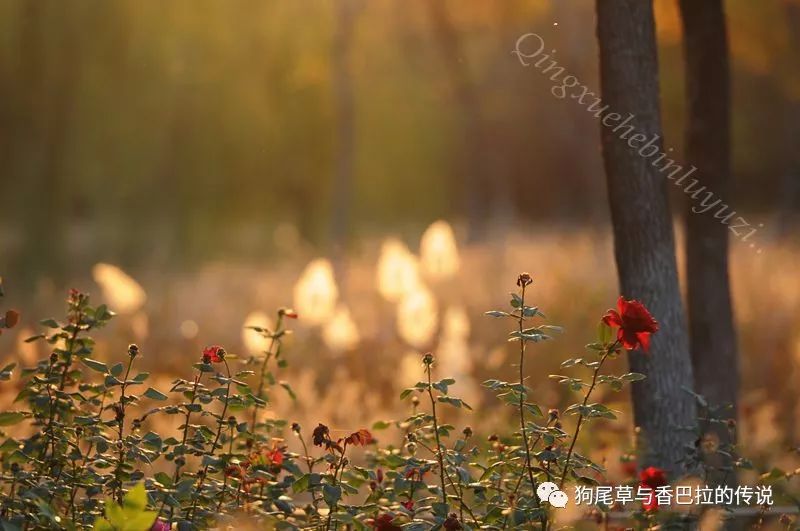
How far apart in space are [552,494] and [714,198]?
2.51 m

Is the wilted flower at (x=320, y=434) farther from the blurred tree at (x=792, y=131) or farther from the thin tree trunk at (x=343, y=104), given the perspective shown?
the thin tree trunk at (x=343, y=104)

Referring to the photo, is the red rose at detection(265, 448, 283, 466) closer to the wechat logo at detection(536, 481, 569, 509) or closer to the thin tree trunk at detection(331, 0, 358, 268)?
the wechat logo at detection(536, 481, 569, 509)

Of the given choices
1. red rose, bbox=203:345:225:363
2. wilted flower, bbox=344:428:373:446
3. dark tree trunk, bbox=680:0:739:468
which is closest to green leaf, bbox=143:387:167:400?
red rose, bbox=203:345:225:363

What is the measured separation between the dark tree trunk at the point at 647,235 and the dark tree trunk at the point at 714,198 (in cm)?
99

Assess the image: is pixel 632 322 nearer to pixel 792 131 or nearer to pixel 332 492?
pixel 332 492

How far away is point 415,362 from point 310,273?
90 cm

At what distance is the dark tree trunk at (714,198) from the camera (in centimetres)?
546

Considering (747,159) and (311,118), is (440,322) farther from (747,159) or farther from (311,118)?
(747,159)

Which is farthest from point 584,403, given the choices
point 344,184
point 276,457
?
point 344,184

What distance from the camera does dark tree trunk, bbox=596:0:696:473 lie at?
4.54m

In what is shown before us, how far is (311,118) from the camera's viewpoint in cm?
2814

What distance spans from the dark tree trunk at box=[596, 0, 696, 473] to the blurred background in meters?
0.64

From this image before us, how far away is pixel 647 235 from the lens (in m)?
4.61

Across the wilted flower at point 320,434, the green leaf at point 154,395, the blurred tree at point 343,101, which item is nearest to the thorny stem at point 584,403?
the wilted flower at point 320,434
